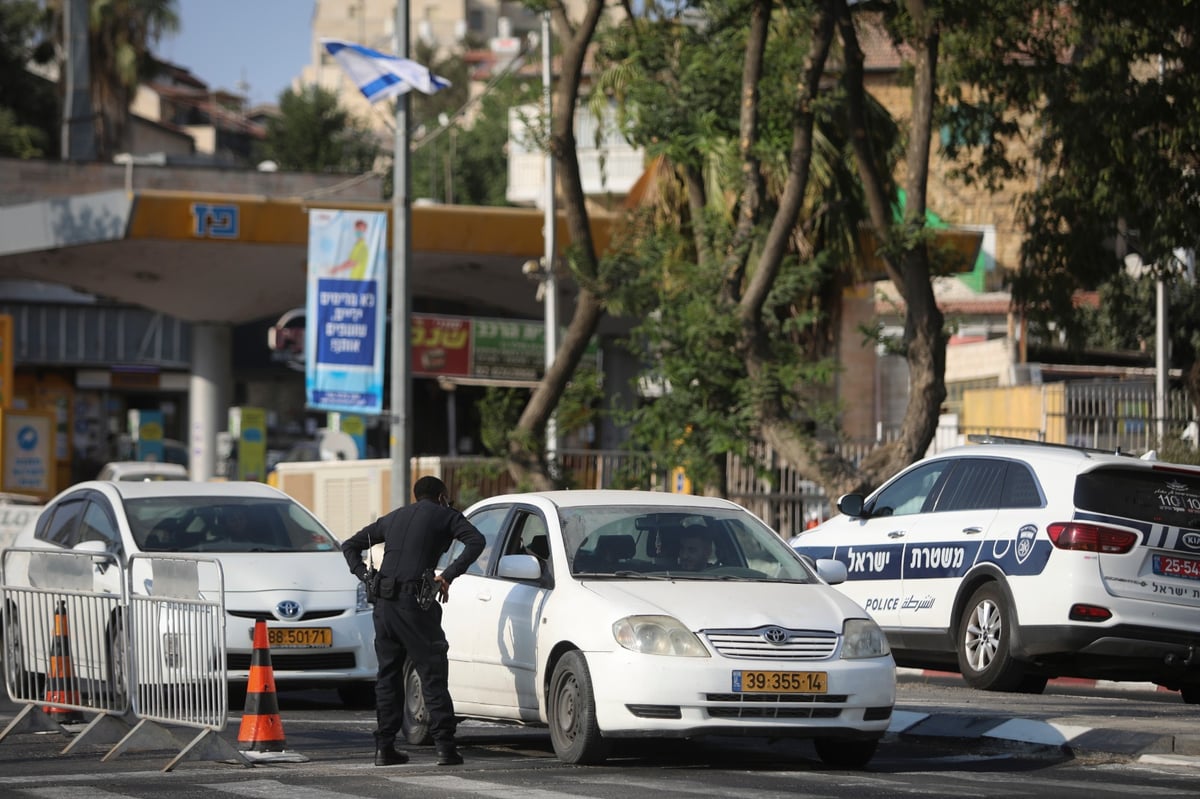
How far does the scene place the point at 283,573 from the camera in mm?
14102

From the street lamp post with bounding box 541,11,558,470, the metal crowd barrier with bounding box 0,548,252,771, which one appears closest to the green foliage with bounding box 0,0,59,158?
the street lamp post with bounding box 541,11,558,470

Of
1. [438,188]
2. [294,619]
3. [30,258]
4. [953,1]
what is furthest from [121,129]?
[294,619]

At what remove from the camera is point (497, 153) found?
92875 mm

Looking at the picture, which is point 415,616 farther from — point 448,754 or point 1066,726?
A: point 1066,726

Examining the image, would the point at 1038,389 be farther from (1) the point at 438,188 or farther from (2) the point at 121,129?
(1) the point at 438,188

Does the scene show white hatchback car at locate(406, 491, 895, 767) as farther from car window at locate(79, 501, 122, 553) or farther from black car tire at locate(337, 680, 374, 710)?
car window at locate(79, 501, 122, 553)

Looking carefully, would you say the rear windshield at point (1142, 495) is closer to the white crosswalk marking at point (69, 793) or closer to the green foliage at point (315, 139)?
the white crosswalk marking at point (69, 793)

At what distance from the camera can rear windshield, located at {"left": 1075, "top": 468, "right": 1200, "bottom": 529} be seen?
12.9m

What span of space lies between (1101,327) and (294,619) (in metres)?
31.6

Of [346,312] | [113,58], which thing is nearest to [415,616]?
[346,312]

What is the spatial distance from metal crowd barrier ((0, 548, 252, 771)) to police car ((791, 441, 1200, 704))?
5.38 meters

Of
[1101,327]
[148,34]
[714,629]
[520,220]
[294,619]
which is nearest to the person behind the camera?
[714,629]

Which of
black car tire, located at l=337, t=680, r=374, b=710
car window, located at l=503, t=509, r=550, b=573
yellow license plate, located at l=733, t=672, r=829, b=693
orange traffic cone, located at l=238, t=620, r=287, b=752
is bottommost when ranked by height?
black car tire, located at l=337, t=680, r=374, b=710

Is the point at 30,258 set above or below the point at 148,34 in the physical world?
below
